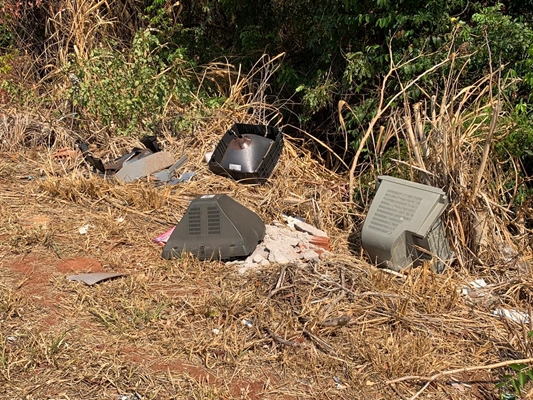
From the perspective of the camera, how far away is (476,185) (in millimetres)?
4512

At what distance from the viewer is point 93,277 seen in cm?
398

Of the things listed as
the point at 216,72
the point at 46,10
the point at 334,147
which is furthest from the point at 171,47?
the point at 334,147

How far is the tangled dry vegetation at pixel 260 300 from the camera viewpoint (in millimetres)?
3176

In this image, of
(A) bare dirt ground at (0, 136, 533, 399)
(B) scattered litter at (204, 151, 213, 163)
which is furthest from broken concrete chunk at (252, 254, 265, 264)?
(B) scattered litter at (204, 151, 213, 163)

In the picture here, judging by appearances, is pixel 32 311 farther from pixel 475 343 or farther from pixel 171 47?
pixel 171 47

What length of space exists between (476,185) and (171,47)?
4.93m

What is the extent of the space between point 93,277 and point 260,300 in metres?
1.04

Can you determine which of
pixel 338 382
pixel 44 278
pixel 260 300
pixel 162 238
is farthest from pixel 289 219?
pixel 338 382

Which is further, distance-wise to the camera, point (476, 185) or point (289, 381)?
→ point (476, 185)

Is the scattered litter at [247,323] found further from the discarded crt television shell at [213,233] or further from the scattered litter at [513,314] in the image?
the scattered litter at [513,314]

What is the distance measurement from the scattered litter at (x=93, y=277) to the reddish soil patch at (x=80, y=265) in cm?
10

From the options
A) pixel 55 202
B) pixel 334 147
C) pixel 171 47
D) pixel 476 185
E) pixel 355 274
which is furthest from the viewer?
pixel 171 47

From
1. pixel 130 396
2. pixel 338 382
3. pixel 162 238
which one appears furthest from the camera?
pixel 162 238

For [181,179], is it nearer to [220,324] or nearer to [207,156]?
[207,156]
